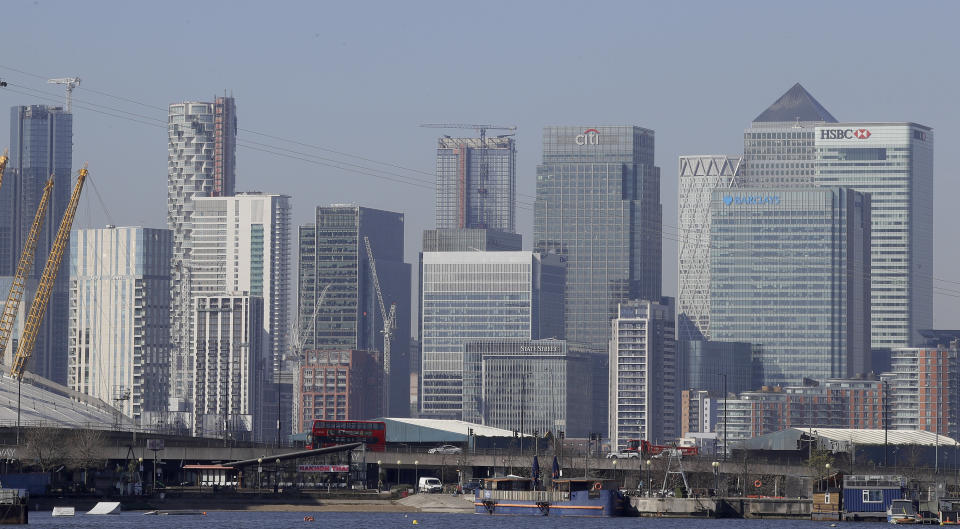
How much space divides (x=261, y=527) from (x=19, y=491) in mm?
24039

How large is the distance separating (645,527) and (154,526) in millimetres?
49210

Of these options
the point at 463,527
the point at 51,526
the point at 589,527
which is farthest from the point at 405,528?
the point at 51,526

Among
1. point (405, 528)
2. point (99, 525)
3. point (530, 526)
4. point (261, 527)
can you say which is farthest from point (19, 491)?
point (530, 526)

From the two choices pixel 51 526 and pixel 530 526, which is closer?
pixel 51 526

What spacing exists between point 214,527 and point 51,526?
15.3 meters

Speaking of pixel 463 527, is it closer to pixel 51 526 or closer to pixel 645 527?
pixel 645 527

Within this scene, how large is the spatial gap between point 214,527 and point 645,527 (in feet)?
143

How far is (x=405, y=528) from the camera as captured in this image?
195875 mm

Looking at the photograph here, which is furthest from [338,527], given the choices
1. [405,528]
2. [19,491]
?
[19,491]

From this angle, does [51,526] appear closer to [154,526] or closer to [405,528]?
[154,526]

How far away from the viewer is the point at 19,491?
19325 cm

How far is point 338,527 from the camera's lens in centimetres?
19500

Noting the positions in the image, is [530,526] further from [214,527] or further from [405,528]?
[214,527]

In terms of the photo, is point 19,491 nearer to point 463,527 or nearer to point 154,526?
point 154,526
